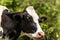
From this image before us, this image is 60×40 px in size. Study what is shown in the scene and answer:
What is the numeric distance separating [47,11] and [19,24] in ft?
4.30

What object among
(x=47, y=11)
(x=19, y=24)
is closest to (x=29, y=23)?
(x=19, y=24)

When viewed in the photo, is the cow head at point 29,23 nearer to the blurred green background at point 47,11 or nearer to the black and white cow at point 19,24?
the black and white cow at point 19,24

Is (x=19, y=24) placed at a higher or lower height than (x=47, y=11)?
lower

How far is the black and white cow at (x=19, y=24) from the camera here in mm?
3717

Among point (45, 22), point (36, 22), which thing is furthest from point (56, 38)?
point (36, 22)

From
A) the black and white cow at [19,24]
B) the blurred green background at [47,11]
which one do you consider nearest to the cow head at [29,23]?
the black and white cow at [19,24]

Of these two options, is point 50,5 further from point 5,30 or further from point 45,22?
point 5,30

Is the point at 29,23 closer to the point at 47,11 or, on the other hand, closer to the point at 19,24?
the point at 19,24

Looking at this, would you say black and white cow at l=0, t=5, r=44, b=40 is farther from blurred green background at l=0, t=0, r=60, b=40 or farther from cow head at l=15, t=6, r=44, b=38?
blurred green background at l=0, t=0, r=60, b=40

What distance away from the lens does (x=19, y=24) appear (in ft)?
12.3

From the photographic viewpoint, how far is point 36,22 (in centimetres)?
373

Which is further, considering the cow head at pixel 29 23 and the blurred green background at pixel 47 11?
the blurred green background at pixel 47 11

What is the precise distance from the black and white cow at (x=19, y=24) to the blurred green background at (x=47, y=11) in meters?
0.65

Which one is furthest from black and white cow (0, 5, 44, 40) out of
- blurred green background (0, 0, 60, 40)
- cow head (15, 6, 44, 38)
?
blurred green background (0, 0, 60, 40)
